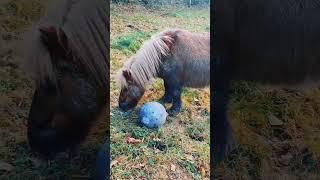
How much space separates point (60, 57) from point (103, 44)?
0.36 m

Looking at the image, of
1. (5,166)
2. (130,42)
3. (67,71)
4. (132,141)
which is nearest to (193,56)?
(130,42)

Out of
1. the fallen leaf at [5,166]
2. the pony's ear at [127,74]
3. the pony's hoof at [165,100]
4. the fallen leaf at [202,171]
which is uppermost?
the pony's ear at [127,74]

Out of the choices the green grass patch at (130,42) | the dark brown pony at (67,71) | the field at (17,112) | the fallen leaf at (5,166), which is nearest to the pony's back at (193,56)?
the green grass patch at (130,42)

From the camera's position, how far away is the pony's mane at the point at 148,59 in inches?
177

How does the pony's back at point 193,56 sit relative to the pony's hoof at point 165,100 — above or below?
above

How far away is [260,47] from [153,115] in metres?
1.03

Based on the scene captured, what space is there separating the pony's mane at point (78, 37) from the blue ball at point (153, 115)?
15.1 inches

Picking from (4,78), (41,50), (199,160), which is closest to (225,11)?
(199,160)

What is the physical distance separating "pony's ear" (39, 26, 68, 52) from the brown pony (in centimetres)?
52

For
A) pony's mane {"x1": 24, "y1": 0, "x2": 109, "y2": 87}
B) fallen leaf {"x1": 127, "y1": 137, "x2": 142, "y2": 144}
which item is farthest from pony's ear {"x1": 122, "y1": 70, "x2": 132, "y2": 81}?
fallen leaf {"x1": 127, "y1": 137, "x2": 142, "y2": 144}

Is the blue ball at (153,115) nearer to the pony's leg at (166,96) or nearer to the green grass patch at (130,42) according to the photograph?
the pony's leg at (166,96)

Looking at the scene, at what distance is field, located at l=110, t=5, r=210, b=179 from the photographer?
443 centimetres

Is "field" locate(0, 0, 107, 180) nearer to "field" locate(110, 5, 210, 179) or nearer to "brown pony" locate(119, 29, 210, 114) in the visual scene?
"field" locate(110, 5, 210, 179)

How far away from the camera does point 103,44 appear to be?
4465mm
